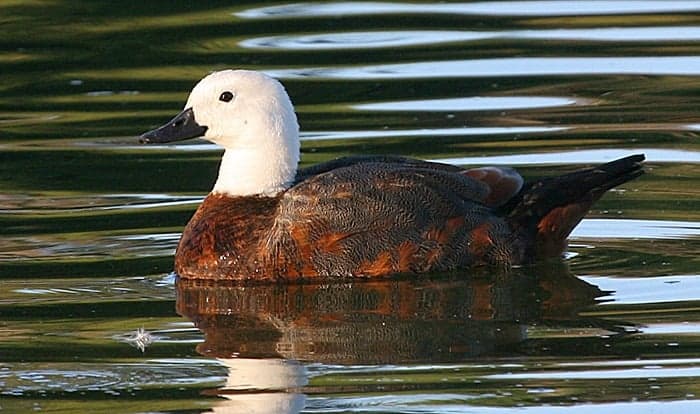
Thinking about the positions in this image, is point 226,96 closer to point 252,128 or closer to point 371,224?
point 252,128

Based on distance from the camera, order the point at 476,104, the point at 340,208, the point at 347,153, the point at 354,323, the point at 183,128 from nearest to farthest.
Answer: the point at 354,323 → the point at 340,208 → the point at 183,128 → the point at 347,153 → the point at 476,104

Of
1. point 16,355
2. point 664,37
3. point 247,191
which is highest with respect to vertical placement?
point 664,37

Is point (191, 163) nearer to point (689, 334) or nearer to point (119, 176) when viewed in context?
point (119, 176)

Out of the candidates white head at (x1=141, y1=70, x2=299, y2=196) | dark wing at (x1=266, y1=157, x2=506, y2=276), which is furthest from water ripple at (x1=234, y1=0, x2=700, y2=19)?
dark wing at (x1=266, y1=157, x2=506, y2=276)

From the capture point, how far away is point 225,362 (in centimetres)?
855

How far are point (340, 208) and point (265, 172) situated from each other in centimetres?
56

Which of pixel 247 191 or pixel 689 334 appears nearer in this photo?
pixel 689 334

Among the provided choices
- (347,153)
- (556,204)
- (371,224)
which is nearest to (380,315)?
(371,224)

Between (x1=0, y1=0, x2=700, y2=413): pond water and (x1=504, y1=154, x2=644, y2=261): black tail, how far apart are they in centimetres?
15

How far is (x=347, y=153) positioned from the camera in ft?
43.4

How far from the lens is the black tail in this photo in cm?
1051

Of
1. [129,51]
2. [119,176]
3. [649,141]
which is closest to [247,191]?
[119,176]

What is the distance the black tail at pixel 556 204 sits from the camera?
10.5 m

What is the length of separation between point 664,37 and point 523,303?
744 centimetres
